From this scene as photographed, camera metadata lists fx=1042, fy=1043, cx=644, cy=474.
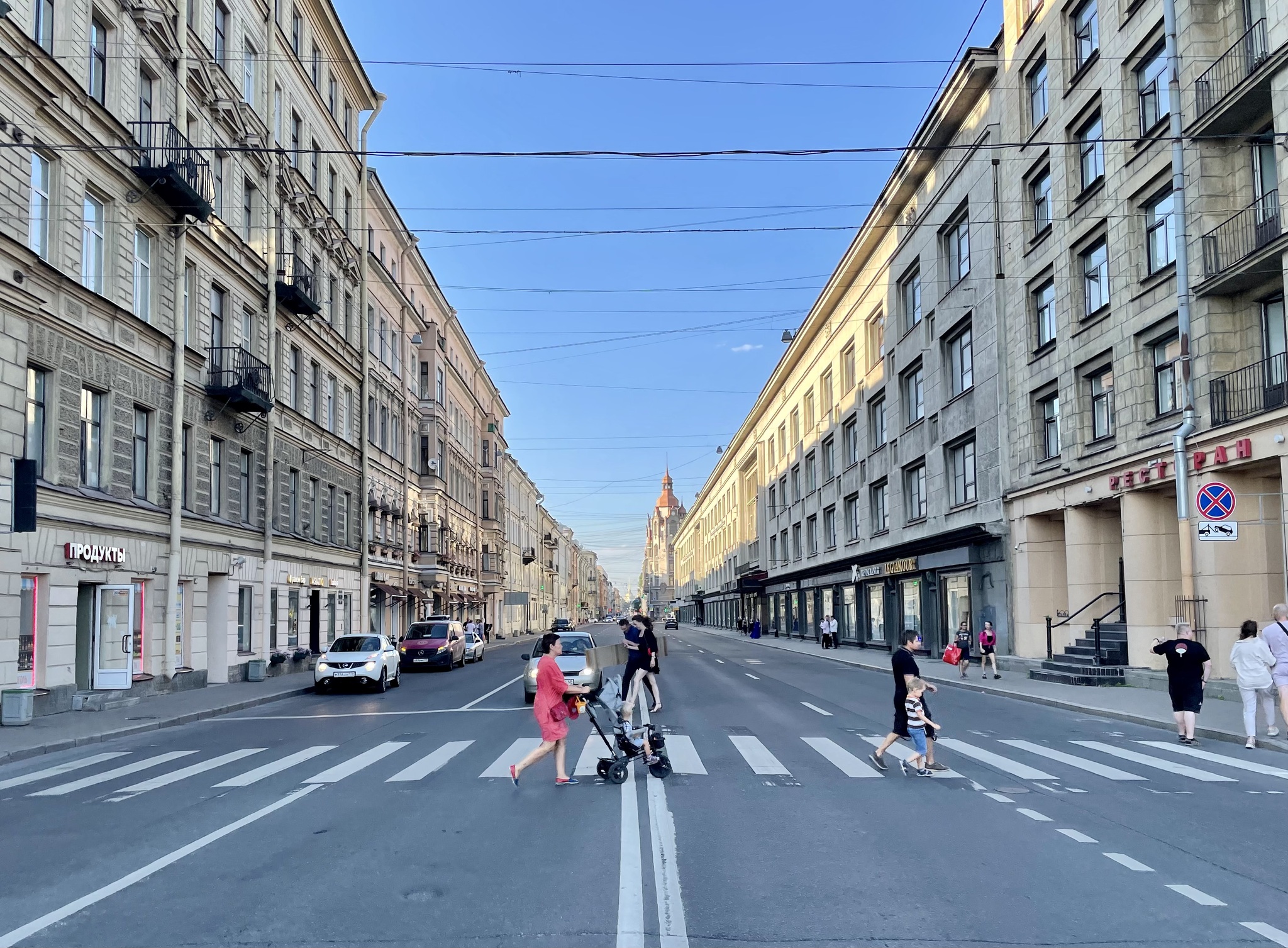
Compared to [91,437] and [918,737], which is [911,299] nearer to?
[91,437]

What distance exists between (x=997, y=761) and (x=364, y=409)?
109 ft

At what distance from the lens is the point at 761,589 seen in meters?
82.0

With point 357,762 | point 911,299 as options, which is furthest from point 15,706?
point 911,299

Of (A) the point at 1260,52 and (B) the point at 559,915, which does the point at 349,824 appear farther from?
(A) the point at 1260,52

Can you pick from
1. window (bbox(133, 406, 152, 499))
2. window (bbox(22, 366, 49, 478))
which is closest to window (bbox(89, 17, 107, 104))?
window (bbox(22, 366, 49, 478))

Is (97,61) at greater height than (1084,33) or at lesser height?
lesser

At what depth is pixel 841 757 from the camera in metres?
12.6

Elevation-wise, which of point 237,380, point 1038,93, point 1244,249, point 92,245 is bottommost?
point 237,380

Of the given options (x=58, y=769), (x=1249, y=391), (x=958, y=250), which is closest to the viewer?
(x=58, y=769)

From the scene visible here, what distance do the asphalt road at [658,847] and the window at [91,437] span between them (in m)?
8.19

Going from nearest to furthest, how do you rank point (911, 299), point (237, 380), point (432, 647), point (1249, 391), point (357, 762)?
point (357, 762) < point (1249, 391) < point (237, 380) < point (432, 647) < point (911, 299)

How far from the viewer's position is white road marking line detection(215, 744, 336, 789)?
11.2 meters

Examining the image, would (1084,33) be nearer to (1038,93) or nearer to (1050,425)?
(1038,93)

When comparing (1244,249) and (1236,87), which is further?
(1244,249)
